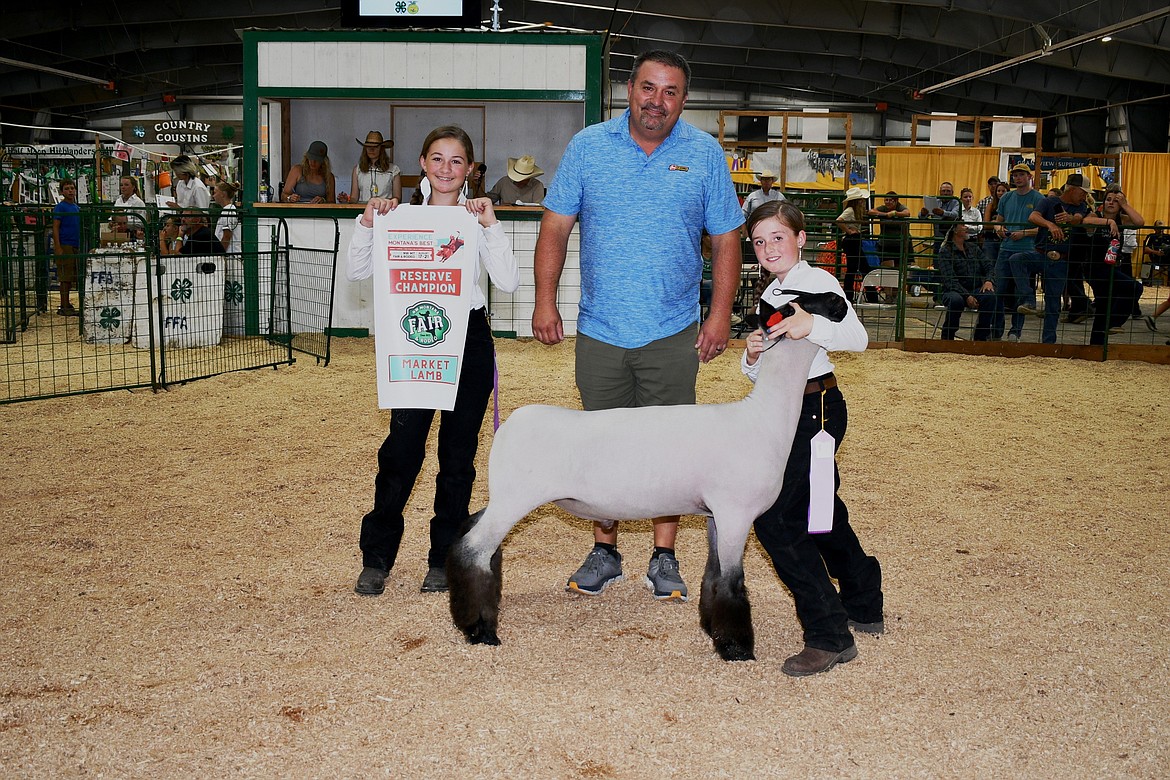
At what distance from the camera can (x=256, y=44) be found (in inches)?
457

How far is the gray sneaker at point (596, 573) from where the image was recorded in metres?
4.14

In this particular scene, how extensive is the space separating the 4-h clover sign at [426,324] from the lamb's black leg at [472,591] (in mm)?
724

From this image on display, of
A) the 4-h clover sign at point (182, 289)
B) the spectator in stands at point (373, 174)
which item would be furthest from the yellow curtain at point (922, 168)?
the 4-h clover sign at point (182, 289)

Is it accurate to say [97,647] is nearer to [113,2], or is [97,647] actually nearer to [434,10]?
[434,10]

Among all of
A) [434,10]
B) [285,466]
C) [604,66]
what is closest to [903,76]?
[604,66]

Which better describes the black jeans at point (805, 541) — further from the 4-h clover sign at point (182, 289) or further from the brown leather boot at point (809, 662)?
the 4-h clover sign at point (182, 289)

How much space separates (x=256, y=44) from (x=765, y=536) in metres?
10.3

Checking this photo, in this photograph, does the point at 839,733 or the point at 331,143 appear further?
the point at 331,143

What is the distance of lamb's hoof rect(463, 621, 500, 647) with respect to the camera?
11.8 ft

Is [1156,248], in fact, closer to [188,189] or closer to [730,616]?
[730,616]

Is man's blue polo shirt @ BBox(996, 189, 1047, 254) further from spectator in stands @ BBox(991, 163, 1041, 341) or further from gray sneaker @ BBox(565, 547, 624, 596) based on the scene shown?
gray sneaker @ BBox(565, 547, 624, 596)

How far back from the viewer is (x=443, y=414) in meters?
4.04

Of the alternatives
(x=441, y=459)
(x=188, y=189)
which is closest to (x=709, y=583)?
(x=441, y=459)

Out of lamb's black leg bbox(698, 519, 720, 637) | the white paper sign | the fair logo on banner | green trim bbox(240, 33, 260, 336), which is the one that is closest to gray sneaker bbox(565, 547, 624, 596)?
lamb's black leg bbox(698, 519, 720, 637)
